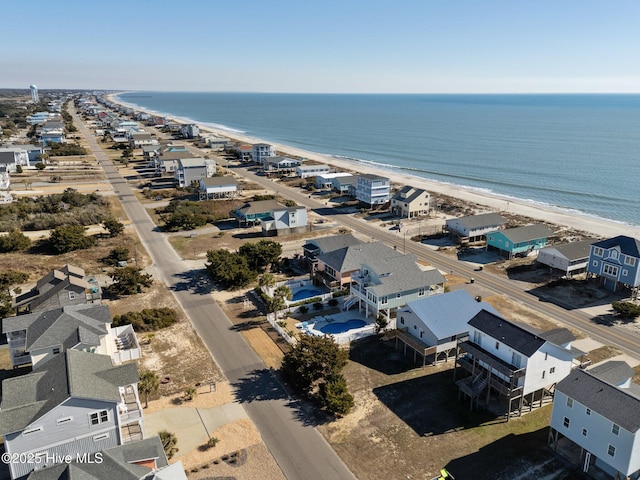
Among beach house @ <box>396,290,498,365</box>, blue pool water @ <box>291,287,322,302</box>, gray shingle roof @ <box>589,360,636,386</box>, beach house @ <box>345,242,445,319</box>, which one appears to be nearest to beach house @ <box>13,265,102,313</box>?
blue pool water @ <box>291,287,322,302</box>

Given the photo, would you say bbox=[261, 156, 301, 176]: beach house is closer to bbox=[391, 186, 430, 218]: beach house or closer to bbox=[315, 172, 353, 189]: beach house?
bbox=[315, 172, 353, 189]: beach house

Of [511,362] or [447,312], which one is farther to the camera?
[447,312]

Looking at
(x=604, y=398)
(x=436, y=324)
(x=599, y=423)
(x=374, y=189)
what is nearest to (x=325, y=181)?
(x=374, y=189)

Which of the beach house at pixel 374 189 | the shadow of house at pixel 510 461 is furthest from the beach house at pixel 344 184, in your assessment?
the shadow of house at pixel 510 461

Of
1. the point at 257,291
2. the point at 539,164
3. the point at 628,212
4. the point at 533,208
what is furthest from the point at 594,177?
the point at 257,291

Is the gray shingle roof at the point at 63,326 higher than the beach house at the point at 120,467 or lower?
higher

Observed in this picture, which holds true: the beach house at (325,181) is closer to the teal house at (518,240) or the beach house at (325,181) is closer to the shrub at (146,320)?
the teal house at (518,240)

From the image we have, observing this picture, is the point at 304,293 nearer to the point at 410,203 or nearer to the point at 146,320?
the point at 146,320
